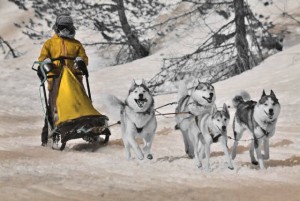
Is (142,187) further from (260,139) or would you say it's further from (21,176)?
(260,139)

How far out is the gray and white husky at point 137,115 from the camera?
6391 millimetres

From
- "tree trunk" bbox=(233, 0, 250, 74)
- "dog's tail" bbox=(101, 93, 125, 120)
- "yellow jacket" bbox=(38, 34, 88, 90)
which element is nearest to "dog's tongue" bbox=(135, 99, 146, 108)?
"dog's tail" bbox=(101, 93, 125, 120)

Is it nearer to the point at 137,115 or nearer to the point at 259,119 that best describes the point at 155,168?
the point at 137,115

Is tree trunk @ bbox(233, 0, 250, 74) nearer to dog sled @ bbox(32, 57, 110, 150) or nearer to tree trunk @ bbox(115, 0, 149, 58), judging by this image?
tree trunk @ bbox(115, 0, 149, 58)

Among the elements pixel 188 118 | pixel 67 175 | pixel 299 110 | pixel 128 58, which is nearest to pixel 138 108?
pixel 188 118

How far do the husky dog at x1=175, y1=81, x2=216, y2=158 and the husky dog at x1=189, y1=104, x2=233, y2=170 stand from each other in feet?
0.29

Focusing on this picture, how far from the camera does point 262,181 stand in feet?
18.7

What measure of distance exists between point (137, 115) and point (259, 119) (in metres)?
1.39

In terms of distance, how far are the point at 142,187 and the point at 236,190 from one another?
0.87 metres

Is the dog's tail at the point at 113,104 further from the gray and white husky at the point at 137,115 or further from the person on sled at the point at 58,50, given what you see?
the person on sled at the point at 58,50

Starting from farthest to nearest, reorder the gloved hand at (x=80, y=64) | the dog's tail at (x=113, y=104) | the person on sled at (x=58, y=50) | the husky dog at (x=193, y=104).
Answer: the person on sled at (x=58, y=50) < the gloved hand at (x=80, y=64) < the dog's tail at (x=113, y=104) < the husky dog at (x=193, y=104)

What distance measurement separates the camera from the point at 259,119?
6129 mm

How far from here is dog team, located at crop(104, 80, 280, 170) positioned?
603 cm

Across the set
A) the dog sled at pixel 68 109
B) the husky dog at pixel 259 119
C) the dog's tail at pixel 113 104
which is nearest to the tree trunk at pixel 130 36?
the dog sled at pixel 68 109
